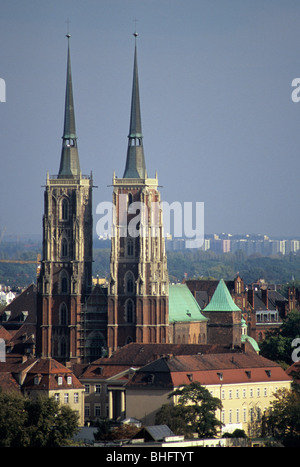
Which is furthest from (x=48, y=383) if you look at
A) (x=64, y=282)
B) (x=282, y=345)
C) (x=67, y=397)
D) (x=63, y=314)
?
(x=282, y=345)

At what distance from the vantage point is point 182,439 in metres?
111

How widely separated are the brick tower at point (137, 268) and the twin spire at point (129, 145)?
116 centimetres

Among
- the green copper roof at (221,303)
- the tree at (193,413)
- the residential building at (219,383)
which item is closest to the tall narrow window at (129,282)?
the green copper roof at (221,303)

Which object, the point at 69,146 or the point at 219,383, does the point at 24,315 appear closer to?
the point at 69,146

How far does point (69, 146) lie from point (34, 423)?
56402 millimetres

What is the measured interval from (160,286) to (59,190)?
1252 centimetres

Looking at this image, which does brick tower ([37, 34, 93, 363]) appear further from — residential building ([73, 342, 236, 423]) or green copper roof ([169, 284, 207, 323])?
residential building ([73, 342, 236, 423])

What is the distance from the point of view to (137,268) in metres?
164

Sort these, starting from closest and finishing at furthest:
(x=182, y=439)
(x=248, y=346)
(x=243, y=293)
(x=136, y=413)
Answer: (x=182, y=439) → (x=136, y=413) → (x=248, y=346) → (x=243, y=293)

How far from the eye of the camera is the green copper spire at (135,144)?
6531 inches

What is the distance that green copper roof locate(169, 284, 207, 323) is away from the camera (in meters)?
173

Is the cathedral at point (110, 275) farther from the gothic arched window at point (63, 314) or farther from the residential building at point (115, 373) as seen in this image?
the residential building at point (115, 373)
